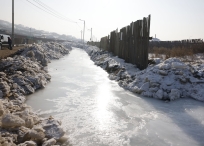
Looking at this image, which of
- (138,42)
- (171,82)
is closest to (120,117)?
(171,82)

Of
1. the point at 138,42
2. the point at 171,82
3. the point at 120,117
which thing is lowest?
the point at 120,117

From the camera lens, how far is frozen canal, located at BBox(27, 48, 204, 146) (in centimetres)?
281

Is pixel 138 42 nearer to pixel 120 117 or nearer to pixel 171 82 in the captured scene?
pixel 171 82

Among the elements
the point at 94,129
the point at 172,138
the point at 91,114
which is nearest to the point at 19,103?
the point at 91,114

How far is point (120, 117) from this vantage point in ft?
A: 11.9

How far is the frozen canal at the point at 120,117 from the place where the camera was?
2811mm

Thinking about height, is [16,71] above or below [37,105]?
above

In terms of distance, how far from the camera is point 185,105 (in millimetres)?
4395

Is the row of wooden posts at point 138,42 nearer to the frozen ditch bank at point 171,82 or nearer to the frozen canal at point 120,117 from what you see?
the frozen ditch bank at point 171,82

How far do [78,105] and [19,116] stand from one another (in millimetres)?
1492

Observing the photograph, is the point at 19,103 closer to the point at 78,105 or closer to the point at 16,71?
the point at 78,105

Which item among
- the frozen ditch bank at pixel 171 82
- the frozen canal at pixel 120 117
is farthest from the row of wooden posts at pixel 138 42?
the frozen canal at pixel 120 117

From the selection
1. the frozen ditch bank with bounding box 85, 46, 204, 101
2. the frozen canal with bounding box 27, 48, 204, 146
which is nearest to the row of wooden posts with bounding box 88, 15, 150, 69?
the frozen ditch bank with bounding box 85, 46, 204, 101

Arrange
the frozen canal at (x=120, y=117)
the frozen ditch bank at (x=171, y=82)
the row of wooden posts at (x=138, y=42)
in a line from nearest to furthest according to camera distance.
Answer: the frozen canal at (x=120, y=117), the frozen ditch bank at (x=171, y=82), the row of wooden posts at (x=138, y=42)
